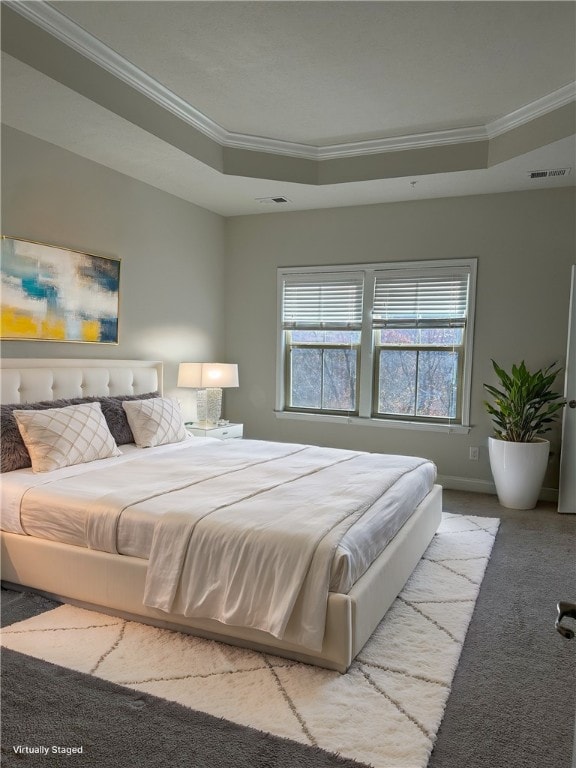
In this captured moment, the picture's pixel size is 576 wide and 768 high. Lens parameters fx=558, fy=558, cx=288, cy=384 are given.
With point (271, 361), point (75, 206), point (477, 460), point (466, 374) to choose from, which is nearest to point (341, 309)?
point (271, 361)

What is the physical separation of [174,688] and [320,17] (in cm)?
317

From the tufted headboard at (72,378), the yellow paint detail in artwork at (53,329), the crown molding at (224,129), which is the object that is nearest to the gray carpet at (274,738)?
the tufted headboard at (72,378)

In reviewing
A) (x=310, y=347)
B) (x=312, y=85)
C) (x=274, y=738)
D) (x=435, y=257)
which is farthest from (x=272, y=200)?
(x=274, y=738)

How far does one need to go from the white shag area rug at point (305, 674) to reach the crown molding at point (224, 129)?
9.89ft

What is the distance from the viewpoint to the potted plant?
4.52 metres

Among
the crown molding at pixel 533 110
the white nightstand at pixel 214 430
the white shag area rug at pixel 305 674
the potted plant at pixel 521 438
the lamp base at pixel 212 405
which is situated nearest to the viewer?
the white shag area rug at pixel 305 674

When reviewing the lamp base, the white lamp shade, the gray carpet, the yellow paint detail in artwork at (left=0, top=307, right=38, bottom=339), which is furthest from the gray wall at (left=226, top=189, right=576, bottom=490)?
the gray carpet

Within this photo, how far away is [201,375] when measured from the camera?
515 cm

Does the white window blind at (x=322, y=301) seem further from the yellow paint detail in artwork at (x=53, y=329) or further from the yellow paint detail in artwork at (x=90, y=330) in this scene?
the yellow paint detail in artwork at (x=53, y=329)

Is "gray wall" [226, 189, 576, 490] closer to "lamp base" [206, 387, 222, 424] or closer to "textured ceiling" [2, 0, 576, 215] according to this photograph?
"textured ceiling" [2, 0, 576, 215]

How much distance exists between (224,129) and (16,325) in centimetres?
215

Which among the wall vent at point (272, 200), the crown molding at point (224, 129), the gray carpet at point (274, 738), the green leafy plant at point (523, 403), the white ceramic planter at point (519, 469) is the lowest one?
the gray carpet at point (274, 738)

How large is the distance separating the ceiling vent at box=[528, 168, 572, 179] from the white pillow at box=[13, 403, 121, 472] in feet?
12.2

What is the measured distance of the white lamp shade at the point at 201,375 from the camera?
16.9 feet
